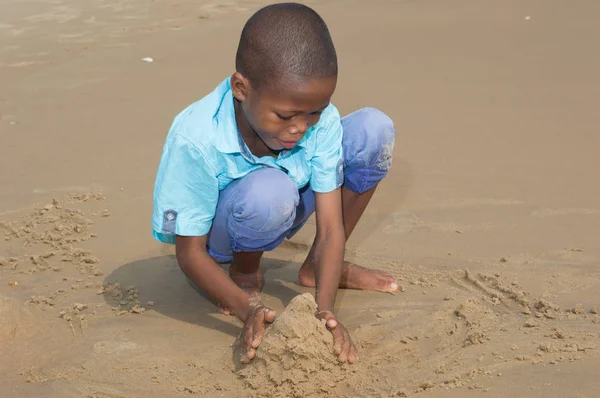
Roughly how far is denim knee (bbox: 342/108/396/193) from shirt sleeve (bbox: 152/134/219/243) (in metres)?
0.52

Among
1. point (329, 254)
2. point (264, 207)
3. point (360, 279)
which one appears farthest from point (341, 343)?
point (360, 279)

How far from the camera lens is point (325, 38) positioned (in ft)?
7.09

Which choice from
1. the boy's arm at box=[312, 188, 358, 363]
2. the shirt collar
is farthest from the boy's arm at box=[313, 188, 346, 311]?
the shirt collar

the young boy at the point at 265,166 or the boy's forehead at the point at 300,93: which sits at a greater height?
the boy's forehead at the point at 300,93

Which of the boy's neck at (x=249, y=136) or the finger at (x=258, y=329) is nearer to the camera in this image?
the finger at (x=258, y=329)

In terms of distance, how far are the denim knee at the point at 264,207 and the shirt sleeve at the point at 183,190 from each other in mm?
103

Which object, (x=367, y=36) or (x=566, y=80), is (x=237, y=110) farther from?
(x=367, y=36)

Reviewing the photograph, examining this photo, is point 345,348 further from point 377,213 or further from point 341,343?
point 377,213

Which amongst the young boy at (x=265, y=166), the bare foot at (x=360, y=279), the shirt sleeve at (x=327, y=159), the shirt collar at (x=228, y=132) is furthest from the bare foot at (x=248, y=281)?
the shirt collar at (x=228, y=132)

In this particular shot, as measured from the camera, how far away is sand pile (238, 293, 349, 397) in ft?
6.80

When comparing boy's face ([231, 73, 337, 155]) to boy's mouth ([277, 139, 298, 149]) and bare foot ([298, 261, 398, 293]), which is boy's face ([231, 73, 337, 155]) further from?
bare foot ([298, 261, 398, 293])

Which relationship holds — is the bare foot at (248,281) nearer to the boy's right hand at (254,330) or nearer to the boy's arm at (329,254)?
the boy's arm at (329,254)

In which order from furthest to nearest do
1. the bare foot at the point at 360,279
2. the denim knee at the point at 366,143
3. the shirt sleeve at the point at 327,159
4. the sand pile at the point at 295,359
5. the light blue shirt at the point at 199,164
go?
the bare foot at the point at 360,279
the denim knee at the point at 366,143
the shirt sleeve at the point at 327,159
the light blue shirt at the point at 199,164
the sand pile at the point at 295,359

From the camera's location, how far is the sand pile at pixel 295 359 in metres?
2.07
